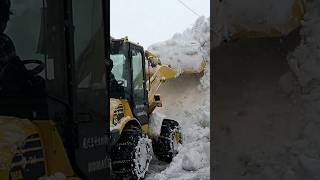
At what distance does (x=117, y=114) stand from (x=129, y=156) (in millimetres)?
737

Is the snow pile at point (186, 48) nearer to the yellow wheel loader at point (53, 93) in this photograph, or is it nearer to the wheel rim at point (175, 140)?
the wheel rim at point (175, 140)

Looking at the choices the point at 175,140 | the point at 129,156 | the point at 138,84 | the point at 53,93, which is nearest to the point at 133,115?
the point at 138,84

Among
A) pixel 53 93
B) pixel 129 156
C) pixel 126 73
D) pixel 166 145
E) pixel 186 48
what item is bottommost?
pixel 166 145

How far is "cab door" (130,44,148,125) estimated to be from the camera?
9258 mm

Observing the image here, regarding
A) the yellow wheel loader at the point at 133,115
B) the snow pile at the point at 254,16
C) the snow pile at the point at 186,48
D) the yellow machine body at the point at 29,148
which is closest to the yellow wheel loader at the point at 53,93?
the yellow machine body at the point at 29,148

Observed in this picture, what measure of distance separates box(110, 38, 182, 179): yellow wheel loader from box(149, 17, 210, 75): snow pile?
152 inches

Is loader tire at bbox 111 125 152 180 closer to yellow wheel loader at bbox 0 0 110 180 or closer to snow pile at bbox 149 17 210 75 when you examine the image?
yellow wheel loader at bbox 0 0 110 180

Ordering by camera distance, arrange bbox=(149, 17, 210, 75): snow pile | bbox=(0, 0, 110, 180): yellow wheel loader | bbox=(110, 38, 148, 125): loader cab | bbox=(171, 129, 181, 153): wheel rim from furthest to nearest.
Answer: bbox=(149, 17, 210, 75): snow pile → bbox=(171, 129, 181, 153): wheel rim → bbox=(110, 38, 148, 125): loader cab → bbox=(0, 0, 110, 180): yellow wheel loader

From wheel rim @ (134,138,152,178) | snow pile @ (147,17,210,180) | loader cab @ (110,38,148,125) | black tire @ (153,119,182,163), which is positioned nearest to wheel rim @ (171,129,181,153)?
black tire @ (153,119,182,163)

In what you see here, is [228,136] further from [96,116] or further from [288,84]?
[96,116]

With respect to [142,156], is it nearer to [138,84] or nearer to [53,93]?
[138,84]

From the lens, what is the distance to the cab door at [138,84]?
9258mm

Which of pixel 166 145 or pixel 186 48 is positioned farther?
pixel 186 48

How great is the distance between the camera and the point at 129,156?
7.92m
